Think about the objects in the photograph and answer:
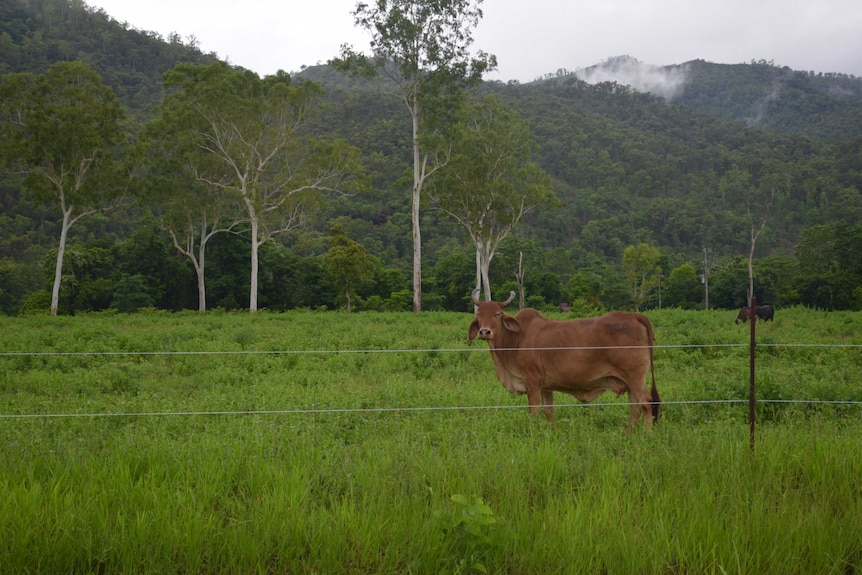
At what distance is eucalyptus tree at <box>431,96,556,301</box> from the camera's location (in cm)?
3769

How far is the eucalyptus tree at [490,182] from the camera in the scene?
37688mm

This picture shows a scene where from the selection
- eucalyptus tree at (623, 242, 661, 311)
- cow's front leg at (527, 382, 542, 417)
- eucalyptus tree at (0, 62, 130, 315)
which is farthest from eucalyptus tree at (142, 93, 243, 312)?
cow's front leg at (527, 382, 542, 417)

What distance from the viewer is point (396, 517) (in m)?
3.97

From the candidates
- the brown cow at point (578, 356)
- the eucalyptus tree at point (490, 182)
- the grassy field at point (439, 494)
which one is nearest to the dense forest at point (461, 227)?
the eucalyptus tree at point (490, 182)

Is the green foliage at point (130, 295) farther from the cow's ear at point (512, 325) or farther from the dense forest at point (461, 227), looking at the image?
the cow's ear at point (512, 325)

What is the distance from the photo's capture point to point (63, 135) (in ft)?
99.9

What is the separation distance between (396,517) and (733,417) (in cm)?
461

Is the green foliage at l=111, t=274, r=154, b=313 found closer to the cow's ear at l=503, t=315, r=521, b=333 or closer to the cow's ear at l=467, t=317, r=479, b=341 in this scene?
the cow's ear at l=467, t=317, r=479, b=341

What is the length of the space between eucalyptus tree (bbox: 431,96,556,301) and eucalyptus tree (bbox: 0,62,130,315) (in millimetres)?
17642

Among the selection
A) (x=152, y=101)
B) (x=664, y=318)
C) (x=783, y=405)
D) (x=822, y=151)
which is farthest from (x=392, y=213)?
(x=822, y=151)

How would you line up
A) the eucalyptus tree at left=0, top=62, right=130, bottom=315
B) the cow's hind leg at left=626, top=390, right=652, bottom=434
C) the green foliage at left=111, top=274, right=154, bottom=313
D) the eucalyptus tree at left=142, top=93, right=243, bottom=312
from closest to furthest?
the cow's hind leg at left=626, top=390, right=652, bottom=434 < the eucalyptus tree at left=0, top=62, right=130, bottom=315 < the eucalyptus tree at left=142, top=93, right=243, bottom=312 < the green foliage at left=111, top=274, right=154, bottom=313

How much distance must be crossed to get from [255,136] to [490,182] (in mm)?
13307

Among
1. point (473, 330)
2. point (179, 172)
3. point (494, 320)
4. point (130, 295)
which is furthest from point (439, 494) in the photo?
point (130, 295)

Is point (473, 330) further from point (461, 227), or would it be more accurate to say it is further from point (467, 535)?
point (461, 227)
